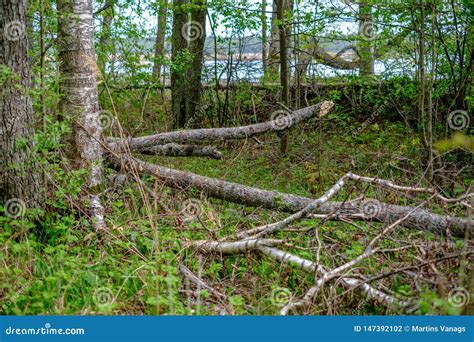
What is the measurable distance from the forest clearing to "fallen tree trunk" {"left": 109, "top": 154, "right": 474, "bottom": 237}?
2cm

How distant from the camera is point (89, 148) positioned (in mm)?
6023

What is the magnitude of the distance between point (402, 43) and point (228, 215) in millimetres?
4802

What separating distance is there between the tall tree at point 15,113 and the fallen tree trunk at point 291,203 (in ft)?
2.71

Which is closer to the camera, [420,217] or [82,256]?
[82,256]

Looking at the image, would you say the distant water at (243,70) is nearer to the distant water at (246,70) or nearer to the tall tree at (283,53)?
the distant water at (246,70)

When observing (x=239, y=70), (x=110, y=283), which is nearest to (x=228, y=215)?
(x=110, y=283)

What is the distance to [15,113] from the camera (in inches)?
199

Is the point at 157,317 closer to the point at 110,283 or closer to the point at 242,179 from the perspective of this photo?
the point at 110,283

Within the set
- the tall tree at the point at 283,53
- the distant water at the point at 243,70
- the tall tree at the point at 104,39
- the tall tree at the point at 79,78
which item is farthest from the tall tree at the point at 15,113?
the distant water at the point at 243,70

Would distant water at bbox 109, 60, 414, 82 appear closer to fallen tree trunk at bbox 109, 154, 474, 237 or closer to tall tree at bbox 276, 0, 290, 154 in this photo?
tall tree at bbox 276, 0, 290, 154

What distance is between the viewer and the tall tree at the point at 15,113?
4992mm

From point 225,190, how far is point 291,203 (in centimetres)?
76

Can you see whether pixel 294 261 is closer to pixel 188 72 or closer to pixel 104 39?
pixel 104 39

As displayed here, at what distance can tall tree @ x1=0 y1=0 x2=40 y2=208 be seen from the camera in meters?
4.99
